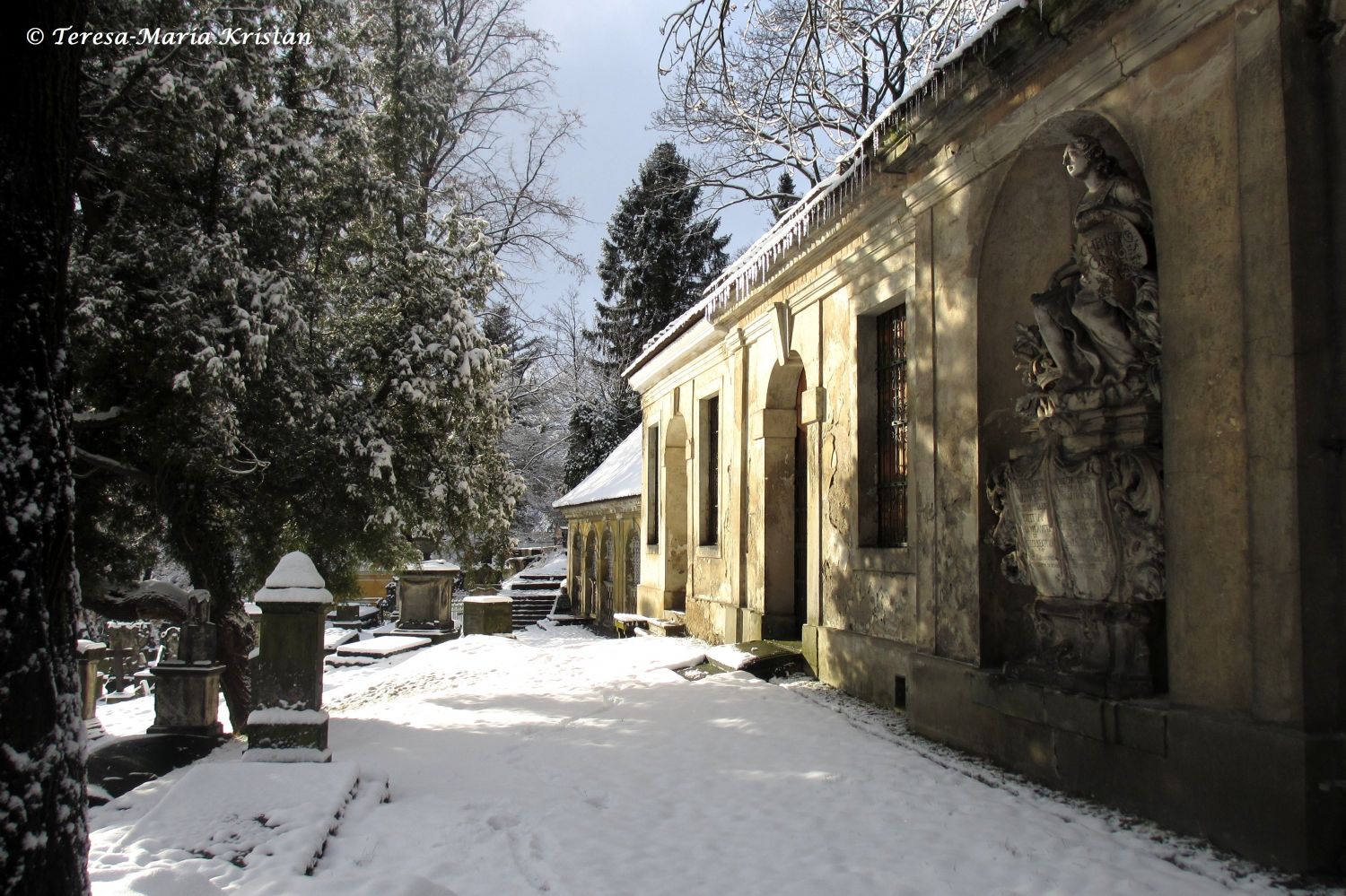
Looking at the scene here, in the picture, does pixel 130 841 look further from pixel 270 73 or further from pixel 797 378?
pixel 797 378

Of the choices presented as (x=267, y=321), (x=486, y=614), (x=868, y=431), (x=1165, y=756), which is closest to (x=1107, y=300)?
(x=1165, y=756)

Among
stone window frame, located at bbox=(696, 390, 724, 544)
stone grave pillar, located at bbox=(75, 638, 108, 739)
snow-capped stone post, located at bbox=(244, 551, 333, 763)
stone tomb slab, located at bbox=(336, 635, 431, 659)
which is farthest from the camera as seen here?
stone tomb slab, located at bbox=(336, 635, 431, 659)

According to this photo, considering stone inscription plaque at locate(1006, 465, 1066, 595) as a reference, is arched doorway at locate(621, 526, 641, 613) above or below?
below

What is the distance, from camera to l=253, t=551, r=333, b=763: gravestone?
6648 millimetres

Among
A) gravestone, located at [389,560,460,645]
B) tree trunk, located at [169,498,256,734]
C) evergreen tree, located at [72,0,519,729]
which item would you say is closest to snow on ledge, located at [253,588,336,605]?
evergreen tree, located at [72,0,519,729]

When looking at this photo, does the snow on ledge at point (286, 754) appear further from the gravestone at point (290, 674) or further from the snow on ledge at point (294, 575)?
the snow on ledge at point (294, 575)

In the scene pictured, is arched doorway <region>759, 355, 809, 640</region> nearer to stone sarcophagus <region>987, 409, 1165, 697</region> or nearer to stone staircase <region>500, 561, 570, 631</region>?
stone sarcophagus <region>987, 409, 1165, 697</region>

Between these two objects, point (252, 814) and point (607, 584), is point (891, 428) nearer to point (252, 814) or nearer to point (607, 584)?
point (252, 814)

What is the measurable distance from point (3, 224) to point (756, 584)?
33.8ft

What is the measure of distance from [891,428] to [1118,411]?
13.0 feet

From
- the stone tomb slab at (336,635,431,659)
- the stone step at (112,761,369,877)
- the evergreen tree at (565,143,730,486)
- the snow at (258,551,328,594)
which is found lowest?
the stone tomb slab at (336,635,431,659)

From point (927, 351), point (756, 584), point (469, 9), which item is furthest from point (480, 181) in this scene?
point (927, 351)

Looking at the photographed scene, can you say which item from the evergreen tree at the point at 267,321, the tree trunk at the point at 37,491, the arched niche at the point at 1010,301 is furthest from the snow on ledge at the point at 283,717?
the arched niche at the point at 1010,301

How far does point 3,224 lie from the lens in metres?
2.80
